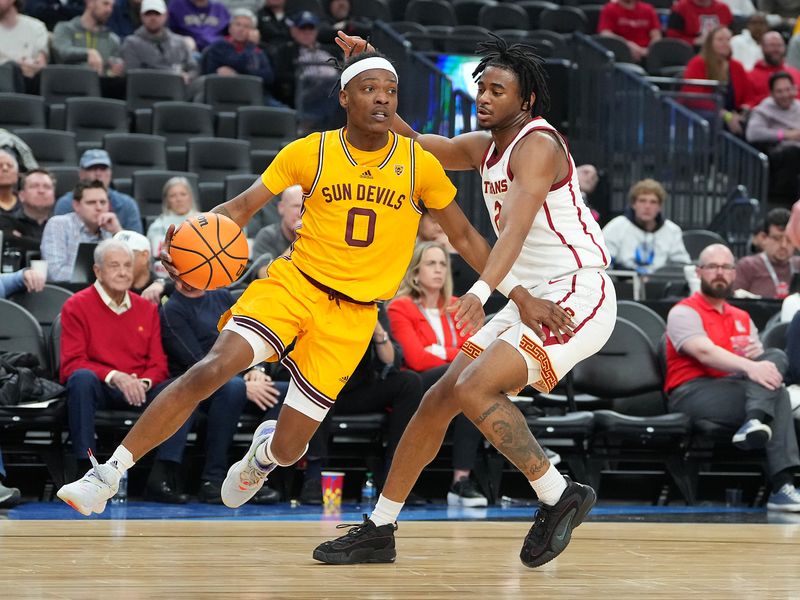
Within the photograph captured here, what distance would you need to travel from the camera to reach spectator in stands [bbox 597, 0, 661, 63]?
49.6ft

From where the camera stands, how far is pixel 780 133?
42.2 ft

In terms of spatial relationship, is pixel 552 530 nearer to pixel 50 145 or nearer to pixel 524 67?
pixel 524 67

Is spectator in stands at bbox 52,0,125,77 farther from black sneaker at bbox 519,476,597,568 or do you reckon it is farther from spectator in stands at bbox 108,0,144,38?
black sneaker at bbox 519,476,597,568

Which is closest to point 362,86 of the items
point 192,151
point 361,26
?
point 192,151

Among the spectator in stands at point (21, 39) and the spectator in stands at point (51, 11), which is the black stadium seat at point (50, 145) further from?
the spectator in stands at point (51, 11)

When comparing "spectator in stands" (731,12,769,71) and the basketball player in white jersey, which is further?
"spectator in stands" (731,12,769,71)

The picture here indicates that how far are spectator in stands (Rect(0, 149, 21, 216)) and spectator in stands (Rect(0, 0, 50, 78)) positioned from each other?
279cm

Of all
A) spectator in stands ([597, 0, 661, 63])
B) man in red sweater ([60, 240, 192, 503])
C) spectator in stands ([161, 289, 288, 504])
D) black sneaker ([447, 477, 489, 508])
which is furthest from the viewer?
spectator in stands ([597, 0, 661, 63])

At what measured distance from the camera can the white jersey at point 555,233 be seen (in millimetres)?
4918

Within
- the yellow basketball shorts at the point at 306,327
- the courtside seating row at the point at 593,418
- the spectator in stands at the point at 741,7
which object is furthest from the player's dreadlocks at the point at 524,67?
the spectator in stands at the point at 741,7

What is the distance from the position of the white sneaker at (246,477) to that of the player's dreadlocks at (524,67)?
5.61 ft

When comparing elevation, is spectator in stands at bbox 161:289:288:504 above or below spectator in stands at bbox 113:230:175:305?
below

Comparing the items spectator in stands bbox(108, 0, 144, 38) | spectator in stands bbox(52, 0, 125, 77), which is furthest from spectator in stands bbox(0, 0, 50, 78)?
spectator in stands bbox(108, 0, 144, 38)

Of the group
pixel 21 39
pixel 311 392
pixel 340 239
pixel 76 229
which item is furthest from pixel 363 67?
pixel 21 39
